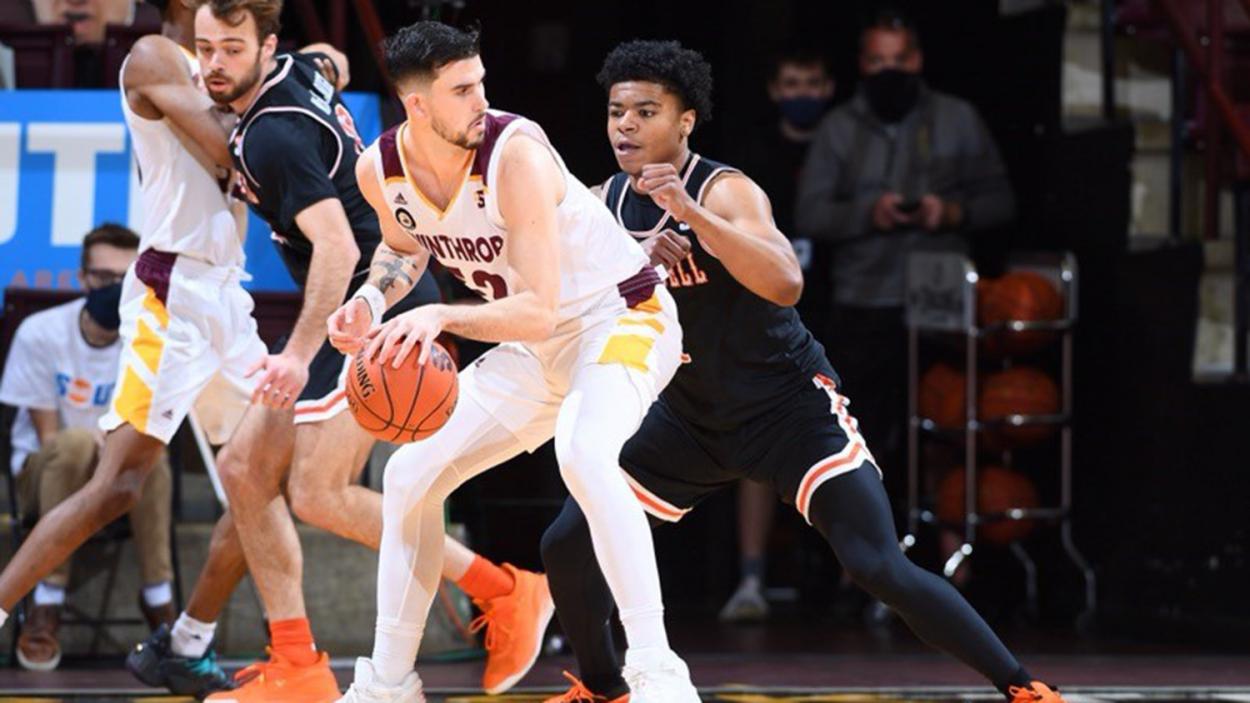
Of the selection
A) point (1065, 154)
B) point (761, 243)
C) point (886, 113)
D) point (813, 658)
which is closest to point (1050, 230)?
point (1065, 154)

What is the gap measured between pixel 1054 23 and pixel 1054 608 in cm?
254

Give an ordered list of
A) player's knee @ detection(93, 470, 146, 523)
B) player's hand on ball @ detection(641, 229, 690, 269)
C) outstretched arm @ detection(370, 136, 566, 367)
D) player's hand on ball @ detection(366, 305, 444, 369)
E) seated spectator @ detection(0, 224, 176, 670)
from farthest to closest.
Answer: seated spectator @ detection(0, 224, 176, 670)
player's knee @ detection(93, 470, 146, 523)
player's hand on ball @ detection(641, 229, 690, 269)
outstretched arm @ detection(370, 136, 566, 367)
player's hand on ball @ detection(366, 305, 444, 369)

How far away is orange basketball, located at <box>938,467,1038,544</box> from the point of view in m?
9.23

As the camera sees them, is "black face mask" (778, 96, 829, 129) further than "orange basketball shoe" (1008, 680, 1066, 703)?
Yes

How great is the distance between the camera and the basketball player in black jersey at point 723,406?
17.2 ft

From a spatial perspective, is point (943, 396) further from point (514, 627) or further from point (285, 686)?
point (285, 686)

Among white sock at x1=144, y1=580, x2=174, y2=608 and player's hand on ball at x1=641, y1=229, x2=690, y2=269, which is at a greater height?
player's hand on ball at x1=641, y1=229, x2=690, y2=269

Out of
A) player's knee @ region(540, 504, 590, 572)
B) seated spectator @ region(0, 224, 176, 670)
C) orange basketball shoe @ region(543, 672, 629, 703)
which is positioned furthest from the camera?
seated spectator @ region(0, 224, 176, 670)

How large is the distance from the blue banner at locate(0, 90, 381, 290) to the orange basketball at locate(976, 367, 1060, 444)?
2804 mm

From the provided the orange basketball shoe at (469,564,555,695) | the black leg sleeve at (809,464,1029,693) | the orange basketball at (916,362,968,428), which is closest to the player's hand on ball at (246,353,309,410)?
the orange basketball shoe at (469,564,555,695)

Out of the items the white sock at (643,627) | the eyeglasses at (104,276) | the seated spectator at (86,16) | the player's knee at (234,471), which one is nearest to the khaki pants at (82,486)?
the eyeglasses at (104,276)

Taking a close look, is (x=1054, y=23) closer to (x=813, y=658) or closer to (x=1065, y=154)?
(x=1065, y=154)

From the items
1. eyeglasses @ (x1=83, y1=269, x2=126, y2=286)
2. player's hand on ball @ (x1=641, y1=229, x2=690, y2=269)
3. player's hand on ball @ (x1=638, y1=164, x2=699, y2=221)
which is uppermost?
player's hand on ball @ (x1=638, y1=164, x2=699, y2=221)

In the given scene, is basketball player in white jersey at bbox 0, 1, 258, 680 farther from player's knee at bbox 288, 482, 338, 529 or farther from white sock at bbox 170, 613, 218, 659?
player's knee at bbox 288, 482, 338, 529
